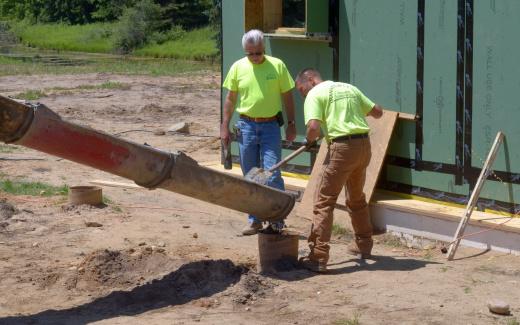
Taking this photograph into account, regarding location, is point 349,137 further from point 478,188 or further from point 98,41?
point 98,41

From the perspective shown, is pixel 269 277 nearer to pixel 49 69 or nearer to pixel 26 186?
pixel 26 186

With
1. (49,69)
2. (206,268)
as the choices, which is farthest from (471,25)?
(49,69)

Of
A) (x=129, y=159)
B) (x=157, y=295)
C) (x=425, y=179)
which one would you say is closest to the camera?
(x=129, y=159)

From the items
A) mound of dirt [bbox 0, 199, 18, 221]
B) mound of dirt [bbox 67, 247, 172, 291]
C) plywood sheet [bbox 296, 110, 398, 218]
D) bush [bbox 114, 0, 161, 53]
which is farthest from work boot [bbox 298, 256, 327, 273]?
bush [bbox 114, 0, 161, 53]

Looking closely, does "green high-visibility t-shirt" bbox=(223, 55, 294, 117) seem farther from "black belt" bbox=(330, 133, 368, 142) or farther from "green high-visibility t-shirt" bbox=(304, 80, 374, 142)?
"black belt" bbox=(330, 133, 368, 142)

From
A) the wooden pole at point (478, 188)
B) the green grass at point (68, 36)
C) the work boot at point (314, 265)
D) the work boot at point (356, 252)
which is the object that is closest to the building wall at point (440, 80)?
the wooden pole at point (478, 188)

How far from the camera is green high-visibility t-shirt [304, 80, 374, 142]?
26.2 feet

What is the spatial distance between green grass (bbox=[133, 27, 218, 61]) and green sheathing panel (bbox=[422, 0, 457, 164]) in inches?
1126

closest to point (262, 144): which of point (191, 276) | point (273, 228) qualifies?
point (273, 228)

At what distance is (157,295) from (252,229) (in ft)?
7.58

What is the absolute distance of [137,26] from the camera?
150 ft

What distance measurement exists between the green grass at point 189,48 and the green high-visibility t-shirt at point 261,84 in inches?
1141

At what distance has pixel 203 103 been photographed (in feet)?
71.7

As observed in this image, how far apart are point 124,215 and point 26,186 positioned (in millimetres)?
2037
